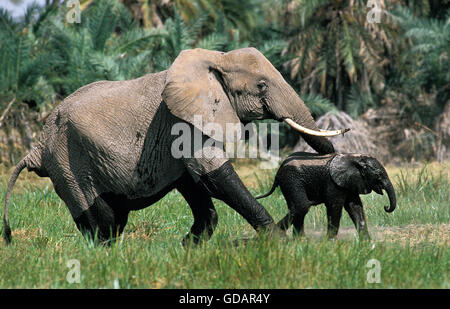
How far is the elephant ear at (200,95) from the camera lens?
5.57 meters

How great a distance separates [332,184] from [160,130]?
5.14ft

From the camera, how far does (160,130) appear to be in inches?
230

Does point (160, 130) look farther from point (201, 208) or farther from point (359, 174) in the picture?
point (359, 174)

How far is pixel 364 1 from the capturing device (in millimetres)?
18500

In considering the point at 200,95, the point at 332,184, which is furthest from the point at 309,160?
the point at 200,95

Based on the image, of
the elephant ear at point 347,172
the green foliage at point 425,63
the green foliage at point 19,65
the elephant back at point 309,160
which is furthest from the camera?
the green foliage at point 425,63

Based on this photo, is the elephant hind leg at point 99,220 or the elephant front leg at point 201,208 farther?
the elephant front leg at point 201,208

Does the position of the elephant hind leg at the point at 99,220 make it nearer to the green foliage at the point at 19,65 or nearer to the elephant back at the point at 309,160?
the elephant back at the point at 309,160

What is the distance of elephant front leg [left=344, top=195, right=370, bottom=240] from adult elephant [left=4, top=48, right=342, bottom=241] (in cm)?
60

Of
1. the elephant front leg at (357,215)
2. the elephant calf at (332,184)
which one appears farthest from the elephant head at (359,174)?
the elephant front leg at (357,215)

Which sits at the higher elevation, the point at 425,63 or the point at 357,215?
the point at 425,63

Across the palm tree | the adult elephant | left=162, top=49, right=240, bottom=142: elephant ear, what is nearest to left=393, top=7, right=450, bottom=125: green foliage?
the palm tree

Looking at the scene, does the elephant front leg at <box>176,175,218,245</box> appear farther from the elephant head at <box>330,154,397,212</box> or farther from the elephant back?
the elephant head at <box>330,154,397,212</box>

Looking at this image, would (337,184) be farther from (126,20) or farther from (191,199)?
(126,20)
